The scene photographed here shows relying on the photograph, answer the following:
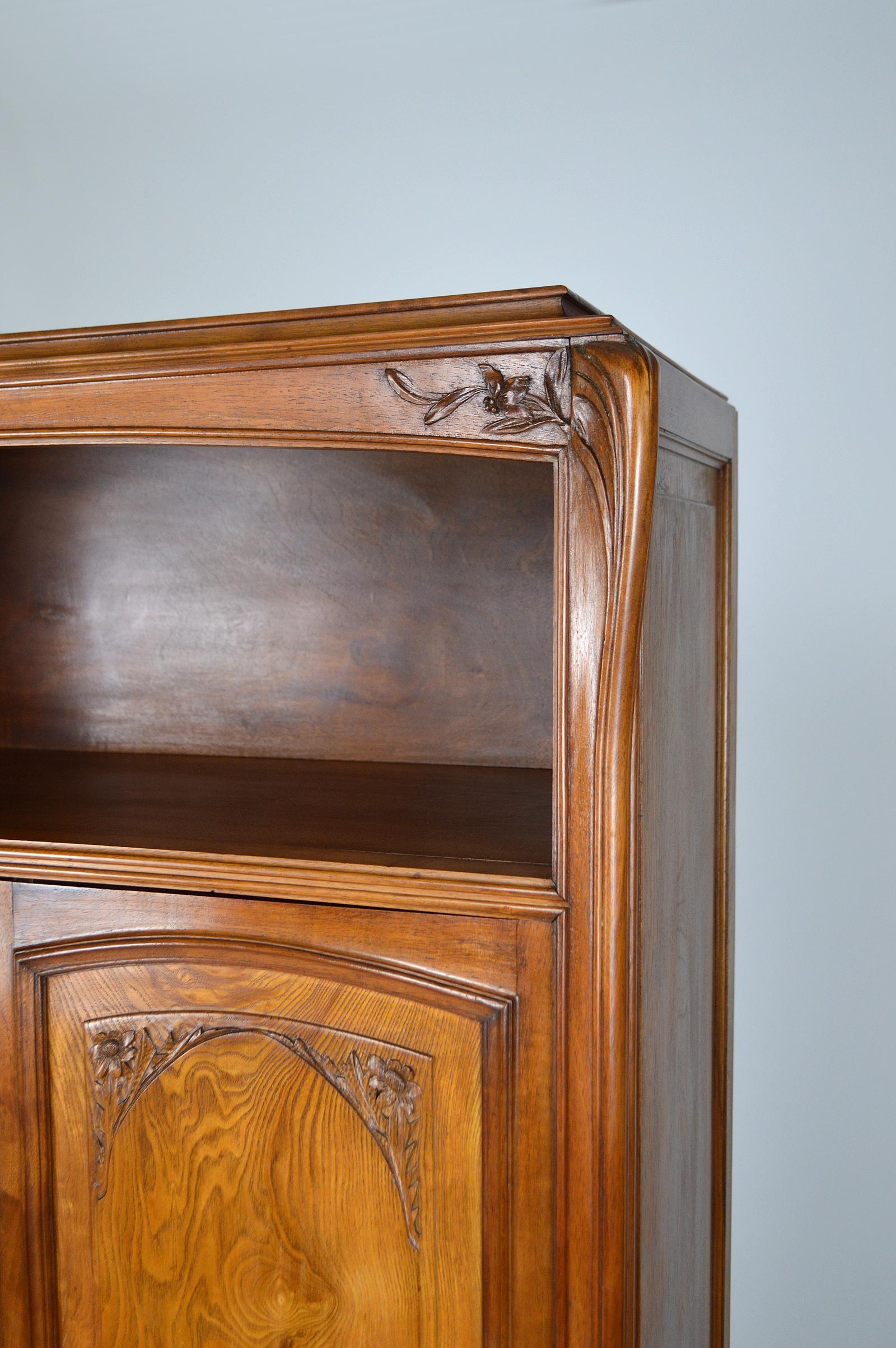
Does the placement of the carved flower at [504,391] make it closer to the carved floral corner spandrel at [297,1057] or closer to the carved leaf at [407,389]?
the carved leaf at [407,389]

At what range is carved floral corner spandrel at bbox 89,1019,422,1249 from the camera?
1080mm

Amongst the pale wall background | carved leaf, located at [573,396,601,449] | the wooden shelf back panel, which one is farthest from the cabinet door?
the pale wall background

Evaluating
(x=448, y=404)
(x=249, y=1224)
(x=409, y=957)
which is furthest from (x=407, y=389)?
(x=249, y=1224)

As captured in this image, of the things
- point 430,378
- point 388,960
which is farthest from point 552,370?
point 388,960

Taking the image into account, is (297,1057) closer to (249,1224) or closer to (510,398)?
(249,1224)

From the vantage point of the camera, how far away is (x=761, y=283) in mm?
1503

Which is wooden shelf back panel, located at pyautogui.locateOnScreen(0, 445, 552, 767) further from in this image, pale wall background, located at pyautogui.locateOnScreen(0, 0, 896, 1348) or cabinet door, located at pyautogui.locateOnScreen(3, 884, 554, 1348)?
cabinet door, located at pyautogui.locateOnScreen(3, 884, 554, 1348)

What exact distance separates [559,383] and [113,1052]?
773 mm

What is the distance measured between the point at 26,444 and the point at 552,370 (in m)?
0.56

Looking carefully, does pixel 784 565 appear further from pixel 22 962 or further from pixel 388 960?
pixel 22 962

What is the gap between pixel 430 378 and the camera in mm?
995

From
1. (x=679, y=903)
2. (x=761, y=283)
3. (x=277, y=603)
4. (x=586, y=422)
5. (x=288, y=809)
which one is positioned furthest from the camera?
(x=277, y=603)

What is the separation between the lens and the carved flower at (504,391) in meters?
0.96

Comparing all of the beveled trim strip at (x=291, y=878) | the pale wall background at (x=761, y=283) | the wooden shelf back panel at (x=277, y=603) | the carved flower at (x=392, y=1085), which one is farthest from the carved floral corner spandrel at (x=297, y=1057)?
the pale wall background at (x=761, y=283)
